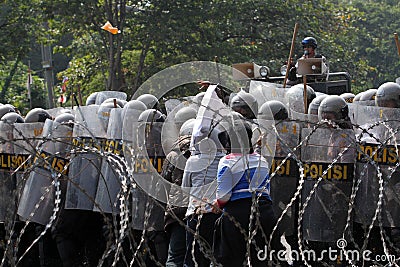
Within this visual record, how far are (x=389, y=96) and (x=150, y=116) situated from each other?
2176mm

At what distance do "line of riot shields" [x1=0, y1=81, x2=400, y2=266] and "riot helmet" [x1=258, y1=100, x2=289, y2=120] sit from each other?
0.09 metres

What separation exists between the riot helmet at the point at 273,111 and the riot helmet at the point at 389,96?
0.88 meters

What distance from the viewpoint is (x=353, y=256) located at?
7387 mm

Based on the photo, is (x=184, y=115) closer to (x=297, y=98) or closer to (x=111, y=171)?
(x=111, y=171)

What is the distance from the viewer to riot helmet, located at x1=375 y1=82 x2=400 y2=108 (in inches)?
315

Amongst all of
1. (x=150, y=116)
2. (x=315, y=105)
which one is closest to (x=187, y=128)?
(x=150, y=116)

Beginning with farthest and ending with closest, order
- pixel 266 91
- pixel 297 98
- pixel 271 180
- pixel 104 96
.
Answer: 1. pixel 104 96
2. pixel 266 91
3. pixel 297 98
4. pixel 271 180

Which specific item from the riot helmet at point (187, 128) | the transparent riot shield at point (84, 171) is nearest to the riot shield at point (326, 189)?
the riot helmet at point (187, 128)

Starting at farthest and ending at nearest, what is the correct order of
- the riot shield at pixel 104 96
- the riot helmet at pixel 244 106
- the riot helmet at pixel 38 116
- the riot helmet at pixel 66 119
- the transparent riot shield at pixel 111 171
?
the riot shield at pixel 104 96
the riot helmet at pixel 38 116
the riot helmet at pixel 66 119
the transparent riot shield at pixel 111 171
the riot helmet at pixel 244 106

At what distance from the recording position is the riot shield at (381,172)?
23.5 ft

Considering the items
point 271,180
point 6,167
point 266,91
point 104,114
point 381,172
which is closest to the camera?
point 381,172

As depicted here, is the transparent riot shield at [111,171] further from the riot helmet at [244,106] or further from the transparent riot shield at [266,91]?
the transparent riot shield at [266,91]

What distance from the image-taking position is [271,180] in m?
7.68

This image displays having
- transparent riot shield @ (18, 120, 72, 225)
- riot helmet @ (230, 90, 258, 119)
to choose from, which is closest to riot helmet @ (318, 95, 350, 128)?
riot helmet @ (230, 90, 258, 119)
